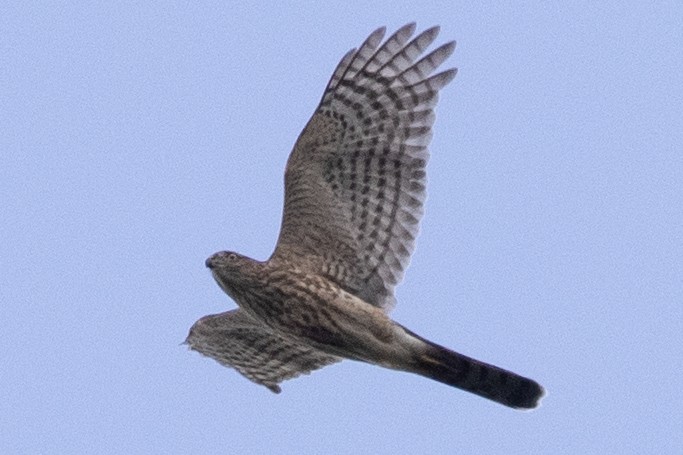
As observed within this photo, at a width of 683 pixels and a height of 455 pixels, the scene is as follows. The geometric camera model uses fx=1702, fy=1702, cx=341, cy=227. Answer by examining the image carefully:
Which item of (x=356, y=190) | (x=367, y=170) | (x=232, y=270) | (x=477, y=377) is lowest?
(x=477, y=377)

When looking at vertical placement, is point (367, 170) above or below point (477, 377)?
above

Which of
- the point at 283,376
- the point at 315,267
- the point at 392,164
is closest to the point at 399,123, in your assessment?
the point at 392,164

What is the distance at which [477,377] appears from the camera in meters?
12.2

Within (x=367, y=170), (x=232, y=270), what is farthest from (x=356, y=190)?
(x=232, y=270)

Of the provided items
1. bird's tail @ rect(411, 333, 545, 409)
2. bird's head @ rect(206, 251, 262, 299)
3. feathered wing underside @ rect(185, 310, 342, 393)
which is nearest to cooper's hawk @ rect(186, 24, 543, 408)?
bird's head @ rect(206, 251, 262, 299)

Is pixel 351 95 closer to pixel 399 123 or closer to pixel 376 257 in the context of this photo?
pixel 399 123

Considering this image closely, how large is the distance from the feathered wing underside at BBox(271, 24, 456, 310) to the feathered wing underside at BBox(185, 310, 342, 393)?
102 centimetres

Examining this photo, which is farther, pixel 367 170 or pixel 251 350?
pixel 251 350

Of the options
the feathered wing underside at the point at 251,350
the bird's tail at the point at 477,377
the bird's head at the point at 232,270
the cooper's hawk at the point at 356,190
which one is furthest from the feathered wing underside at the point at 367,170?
the feathered wing underside at the point at 251,350

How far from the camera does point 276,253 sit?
12.7 metres

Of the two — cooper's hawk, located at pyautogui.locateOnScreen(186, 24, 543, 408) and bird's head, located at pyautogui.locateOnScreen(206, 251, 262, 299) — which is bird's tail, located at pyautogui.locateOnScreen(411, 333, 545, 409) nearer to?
cooper's hawk, located at pyautogui.locateOnScreen(186, 24, 543, 408)

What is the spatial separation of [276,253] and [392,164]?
1.09 metres

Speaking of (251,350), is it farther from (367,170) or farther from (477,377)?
(477,377)

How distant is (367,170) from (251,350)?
2056 millimetres
